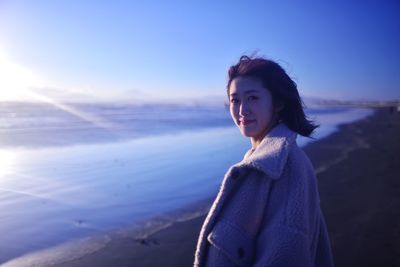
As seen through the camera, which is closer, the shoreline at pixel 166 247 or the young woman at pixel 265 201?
the young woman at pixel 265 201

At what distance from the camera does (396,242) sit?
5359 mm

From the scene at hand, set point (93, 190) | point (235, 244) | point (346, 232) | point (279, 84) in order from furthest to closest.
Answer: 1. point (93, 190)
2. point (346, 232)
3. point (279, 84)
4. point (235, 244)

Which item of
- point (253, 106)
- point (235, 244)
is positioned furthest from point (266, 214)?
point (253, 106)

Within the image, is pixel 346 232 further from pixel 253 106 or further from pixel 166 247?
pixel 253 106

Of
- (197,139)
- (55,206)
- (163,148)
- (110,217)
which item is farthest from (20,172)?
(197,139)

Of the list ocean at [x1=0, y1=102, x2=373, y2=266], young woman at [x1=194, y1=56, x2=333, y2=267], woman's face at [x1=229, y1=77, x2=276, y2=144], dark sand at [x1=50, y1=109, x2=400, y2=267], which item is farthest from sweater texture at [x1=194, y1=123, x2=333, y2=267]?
dark sand at [x1=50, y1=109, x2=400, y2=267]

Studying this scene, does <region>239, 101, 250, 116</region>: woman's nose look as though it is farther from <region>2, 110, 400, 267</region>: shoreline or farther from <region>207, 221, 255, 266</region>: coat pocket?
<region>2, 110, 400, 267</region>: shoreline

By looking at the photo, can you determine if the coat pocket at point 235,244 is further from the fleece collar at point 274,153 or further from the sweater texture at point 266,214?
the fleece collar at point 274,153

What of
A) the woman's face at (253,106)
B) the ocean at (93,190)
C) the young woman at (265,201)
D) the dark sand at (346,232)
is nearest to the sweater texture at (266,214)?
the young woman at (265,201)

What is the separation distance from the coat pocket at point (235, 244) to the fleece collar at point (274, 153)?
31cm

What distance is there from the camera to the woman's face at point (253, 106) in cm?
196

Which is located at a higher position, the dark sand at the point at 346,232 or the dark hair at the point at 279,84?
the dark hair at the point at 279,84

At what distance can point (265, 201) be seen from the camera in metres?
1.63

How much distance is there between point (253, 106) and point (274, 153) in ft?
1.30
